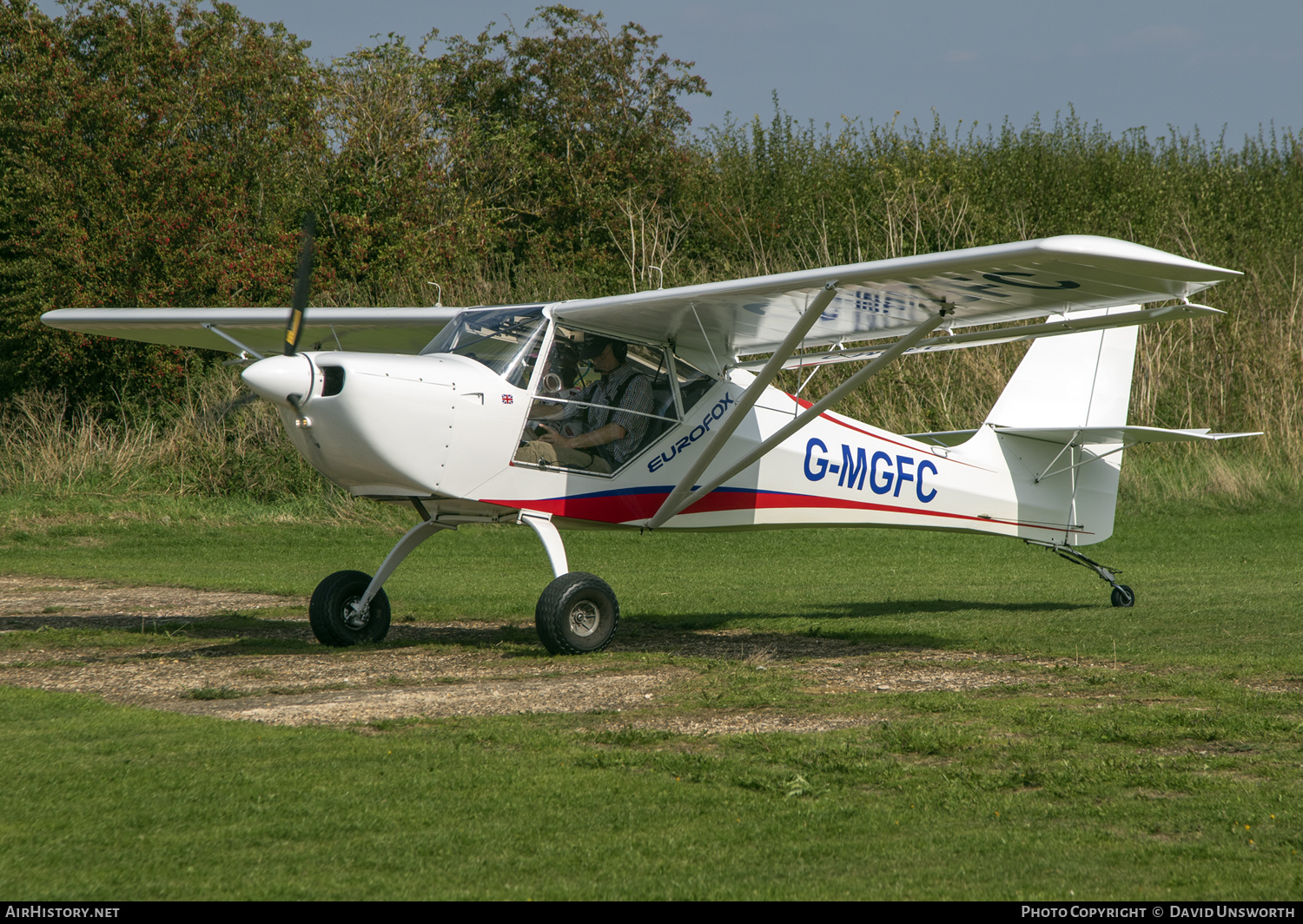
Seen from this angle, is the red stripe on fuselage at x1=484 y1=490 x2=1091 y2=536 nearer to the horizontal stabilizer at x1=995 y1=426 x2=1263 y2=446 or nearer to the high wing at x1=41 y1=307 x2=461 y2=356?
the horizontal stabilizer at x1=995 y1=426 x2=1263 y2=446

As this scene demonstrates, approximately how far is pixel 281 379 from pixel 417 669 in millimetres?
2146

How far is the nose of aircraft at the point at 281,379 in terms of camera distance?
699 cm

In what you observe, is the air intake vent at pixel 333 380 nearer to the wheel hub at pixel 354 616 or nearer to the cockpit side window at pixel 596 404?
the cockpit side window at pixel 596 404

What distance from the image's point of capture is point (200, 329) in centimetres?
1130

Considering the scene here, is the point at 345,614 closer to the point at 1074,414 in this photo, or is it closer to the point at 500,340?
the point at 500,340

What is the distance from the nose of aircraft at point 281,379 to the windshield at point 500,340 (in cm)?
142

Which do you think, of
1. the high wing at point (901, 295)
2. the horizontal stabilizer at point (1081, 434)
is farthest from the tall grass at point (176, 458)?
the horizontal stabilizer at point (1081, 434)

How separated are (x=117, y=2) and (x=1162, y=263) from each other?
24.3m

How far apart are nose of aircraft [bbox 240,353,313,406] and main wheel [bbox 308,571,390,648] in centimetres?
206

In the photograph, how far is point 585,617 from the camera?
324 inches

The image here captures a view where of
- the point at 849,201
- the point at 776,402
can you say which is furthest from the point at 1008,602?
the point at 849,201

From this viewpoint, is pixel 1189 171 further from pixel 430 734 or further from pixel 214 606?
pixel 430 734

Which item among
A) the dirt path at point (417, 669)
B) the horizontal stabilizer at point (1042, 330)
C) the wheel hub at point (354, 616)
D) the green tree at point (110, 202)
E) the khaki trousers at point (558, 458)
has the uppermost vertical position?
the green tree at point (110, 202)

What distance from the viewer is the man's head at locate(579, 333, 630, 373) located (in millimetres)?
8664
